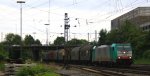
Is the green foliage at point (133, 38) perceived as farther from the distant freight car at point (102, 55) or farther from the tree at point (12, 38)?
the tree at point (12, 38)

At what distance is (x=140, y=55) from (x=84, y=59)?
13573mm

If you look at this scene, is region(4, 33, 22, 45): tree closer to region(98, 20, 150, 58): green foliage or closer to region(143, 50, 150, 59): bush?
region(98, 20, 150, 58): green foliage

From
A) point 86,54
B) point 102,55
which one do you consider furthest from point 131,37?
point 102,55

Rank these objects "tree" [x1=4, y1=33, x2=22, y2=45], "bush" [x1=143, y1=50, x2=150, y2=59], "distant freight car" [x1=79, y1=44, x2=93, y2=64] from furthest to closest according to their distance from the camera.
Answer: "tree" [x1=4, y1=33, x2=22, y2=45] < "bush" [x1=143, y1=50, x2=150, y2=59] < "distant freight car" [x1=79, y1=44, x2=93, y2=64]

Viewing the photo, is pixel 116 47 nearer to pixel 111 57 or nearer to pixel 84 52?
pixel 111 57

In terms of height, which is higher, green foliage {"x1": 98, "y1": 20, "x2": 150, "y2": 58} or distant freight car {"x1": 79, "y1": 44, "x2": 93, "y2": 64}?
green foliage {"x1": 98, "y1": 20, "x2": 150, "y2": 58}

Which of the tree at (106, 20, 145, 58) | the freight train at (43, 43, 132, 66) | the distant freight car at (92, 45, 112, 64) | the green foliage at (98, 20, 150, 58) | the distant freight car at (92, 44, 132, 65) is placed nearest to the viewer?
the distant freight car at (92, 44, 132, 65)

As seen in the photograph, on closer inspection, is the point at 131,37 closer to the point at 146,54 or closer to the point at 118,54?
the point at 146,54

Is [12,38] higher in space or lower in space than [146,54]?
higher

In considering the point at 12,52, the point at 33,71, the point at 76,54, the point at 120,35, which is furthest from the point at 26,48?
the point at 33,71

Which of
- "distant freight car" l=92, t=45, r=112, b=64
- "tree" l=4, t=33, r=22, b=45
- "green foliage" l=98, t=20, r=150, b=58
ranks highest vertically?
"tree" l=4, t=33, r=22, b=45

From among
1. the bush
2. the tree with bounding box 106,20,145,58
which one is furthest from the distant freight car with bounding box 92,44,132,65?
the tree with bounding box 106,20,145,58

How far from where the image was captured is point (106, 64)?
5253 centimetres

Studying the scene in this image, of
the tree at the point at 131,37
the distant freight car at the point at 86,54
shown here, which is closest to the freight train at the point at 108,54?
the distant freight car at the point at 86,54
